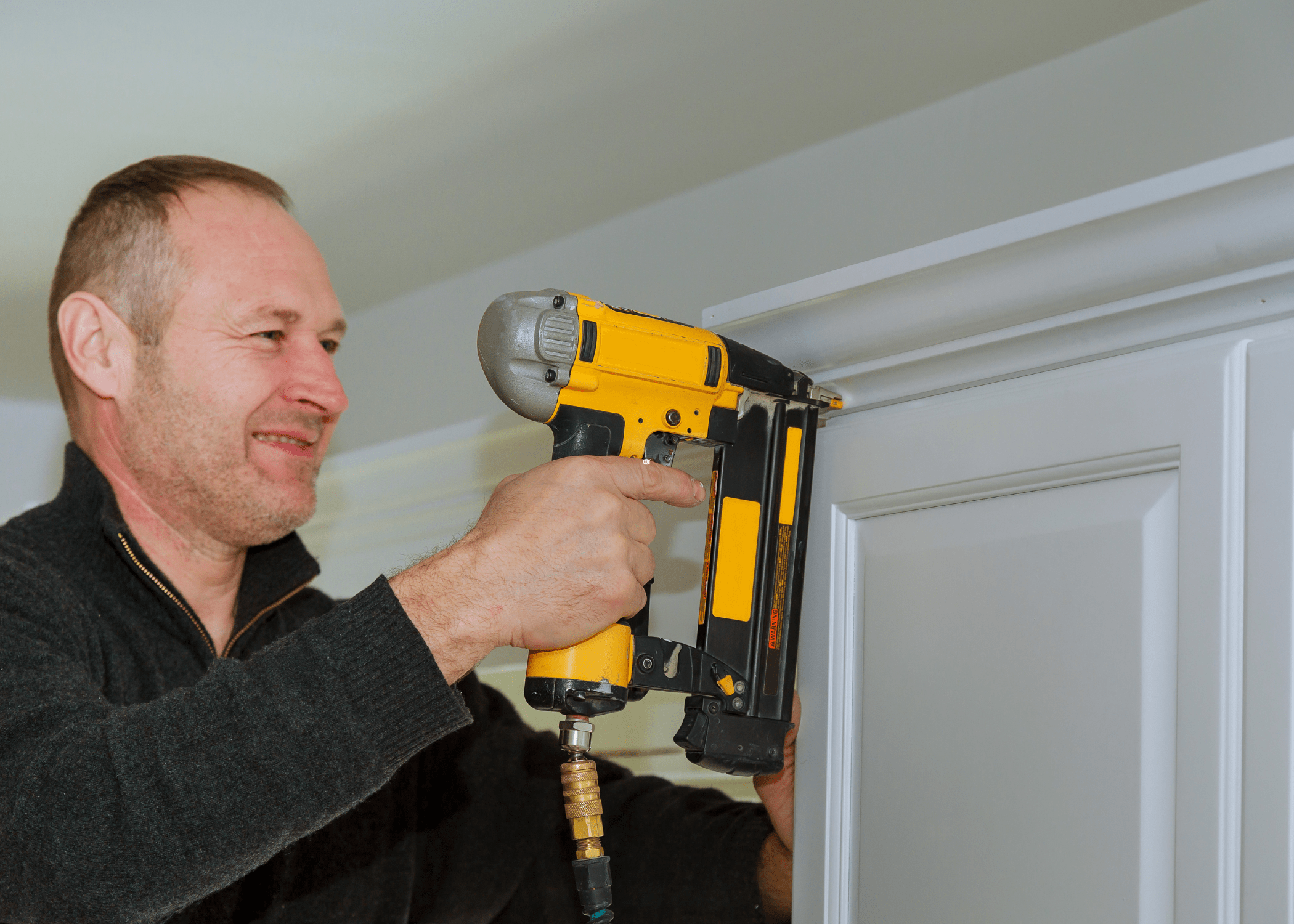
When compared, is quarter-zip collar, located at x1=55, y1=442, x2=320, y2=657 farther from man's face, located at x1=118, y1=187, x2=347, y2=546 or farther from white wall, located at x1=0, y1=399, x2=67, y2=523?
white wall, located at x1=0, y1=399, x2=67, y2=523

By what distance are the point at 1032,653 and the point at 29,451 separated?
267 cm

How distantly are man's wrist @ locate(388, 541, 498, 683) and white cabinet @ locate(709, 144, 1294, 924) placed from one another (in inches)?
12.9

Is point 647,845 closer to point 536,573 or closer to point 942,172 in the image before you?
point 536,573

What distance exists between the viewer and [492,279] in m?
1.90

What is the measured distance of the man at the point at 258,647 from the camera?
0.80 meters

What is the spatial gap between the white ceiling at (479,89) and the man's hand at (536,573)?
0.58m

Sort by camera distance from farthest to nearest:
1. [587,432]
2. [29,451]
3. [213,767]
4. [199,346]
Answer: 1. [29,451]
2. [199,346]
3. [587,432]
4. [213,767]

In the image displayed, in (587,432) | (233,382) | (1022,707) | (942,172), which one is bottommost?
(1022,707)

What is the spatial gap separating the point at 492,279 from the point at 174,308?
2.36 feet

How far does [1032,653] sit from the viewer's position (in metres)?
0.84

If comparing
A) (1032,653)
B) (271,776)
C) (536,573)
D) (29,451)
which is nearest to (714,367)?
(536,573)

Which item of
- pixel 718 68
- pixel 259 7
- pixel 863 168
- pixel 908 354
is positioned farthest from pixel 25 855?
pixel 863 168

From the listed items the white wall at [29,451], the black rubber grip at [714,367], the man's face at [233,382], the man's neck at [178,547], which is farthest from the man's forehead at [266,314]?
the white wall at [29,451]

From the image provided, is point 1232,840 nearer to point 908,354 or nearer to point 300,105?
point 908,354
